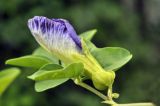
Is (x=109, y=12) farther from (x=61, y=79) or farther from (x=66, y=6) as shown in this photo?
(x=61, y=79)

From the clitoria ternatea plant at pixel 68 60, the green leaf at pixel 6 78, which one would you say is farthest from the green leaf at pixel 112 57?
the green leaf at pixel 6 78

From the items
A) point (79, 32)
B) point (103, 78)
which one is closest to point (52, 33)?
point (103, 78)

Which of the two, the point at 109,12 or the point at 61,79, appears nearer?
the point at 61,79

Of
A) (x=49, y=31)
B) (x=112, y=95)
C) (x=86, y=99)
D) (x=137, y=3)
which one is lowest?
(x=86, y=99)

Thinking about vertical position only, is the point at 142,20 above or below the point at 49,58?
below

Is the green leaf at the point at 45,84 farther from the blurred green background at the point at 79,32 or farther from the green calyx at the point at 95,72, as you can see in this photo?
the blurred green background at the point at 79,32

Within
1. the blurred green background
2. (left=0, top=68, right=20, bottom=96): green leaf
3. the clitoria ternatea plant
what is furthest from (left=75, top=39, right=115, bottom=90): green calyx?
the blurred green background

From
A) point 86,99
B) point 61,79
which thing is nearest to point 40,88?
point 61,79

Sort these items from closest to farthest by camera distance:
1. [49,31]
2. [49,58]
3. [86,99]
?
[49,31] < [49,58] < [86,99]
